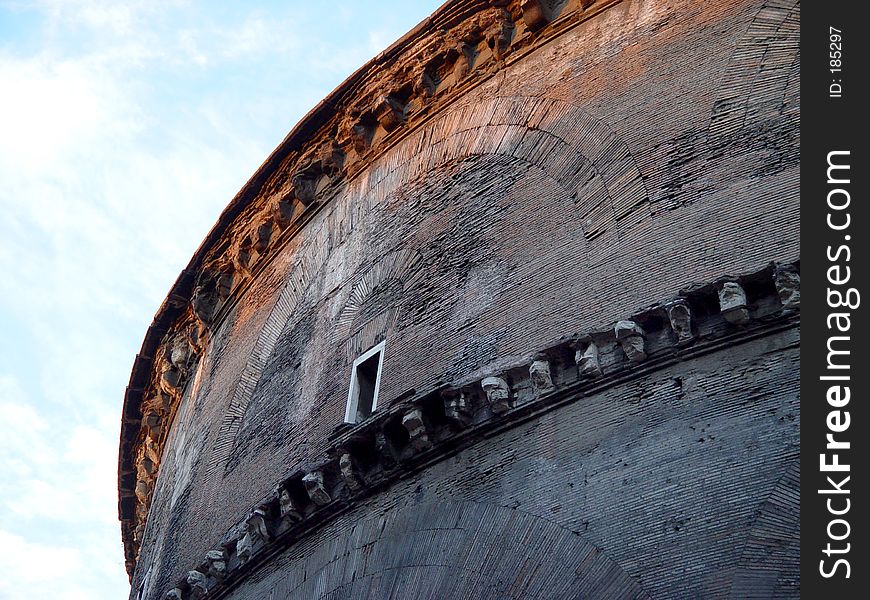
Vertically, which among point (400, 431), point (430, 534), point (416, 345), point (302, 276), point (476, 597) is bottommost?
point (476, 597)

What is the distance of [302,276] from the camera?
10.6m

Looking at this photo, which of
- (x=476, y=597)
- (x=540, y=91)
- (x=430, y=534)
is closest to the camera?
(x=476, y=597)

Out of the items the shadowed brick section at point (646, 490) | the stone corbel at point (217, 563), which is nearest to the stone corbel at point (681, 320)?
the shadowed brick section at point (646, 490)

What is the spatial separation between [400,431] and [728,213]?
2.32 meters

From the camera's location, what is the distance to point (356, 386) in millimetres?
8750

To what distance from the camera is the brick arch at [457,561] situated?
245 inches

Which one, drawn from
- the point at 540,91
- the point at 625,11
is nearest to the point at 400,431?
the point at 540,91

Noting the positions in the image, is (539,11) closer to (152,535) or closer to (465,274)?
(465,274)

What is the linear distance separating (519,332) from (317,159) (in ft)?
13.2

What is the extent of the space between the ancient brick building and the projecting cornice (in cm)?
3

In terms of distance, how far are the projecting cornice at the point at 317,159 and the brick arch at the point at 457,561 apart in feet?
12.0

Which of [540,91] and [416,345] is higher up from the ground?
[540,91]

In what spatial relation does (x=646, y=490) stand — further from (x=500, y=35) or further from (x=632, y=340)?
(x=500, y=35)

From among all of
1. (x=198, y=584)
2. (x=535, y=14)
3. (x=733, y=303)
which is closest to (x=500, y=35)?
(x=535, y=14)
